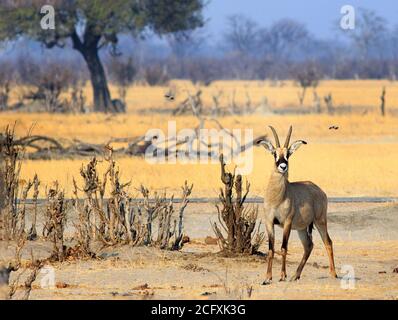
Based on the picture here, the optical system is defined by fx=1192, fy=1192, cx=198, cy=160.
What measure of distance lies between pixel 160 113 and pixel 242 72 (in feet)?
187

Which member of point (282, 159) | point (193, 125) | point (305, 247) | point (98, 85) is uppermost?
point (282, 159)

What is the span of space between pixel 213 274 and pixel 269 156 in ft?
56.6

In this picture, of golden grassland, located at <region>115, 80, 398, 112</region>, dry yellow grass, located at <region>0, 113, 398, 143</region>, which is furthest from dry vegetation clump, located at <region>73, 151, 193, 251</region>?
golden grassland, located at <region>115, 80, 398, 112</region>

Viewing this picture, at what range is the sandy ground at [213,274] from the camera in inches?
453

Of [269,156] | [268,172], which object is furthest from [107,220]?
[269,156]

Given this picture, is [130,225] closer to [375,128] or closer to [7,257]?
[7,257]

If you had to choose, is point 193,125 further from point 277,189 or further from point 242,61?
point 242,61

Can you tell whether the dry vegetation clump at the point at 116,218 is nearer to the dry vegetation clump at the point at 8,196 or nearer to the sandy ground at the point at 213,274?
the sandy ground at the point at 213,274

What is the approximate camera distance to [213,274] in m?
12.7

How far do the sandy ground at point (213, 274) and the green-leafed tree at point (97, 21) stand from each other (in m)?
34.5

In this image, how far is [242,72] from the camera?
10450cm

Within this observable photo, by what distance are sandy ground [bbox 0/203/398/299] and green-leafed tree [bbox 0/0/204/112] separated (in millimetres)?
34462

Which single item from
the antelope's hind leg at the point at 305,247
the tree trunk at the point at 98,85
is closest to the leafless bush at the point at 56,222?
the antelope's hind leg at the point at 305,247

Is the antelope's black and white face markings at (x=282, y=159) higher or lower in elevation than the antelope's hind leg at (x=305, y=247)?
higher
